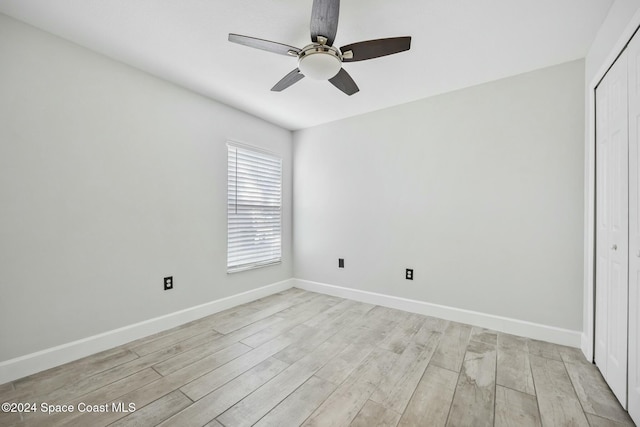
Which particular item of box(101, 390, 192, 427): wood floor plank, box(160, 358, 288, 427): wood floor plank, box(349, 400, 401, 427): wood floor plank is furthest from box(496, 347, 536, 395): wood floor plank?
box(101, 390, 192, 427): wood floor plank

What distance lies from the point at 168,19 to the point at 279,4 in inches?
30.6

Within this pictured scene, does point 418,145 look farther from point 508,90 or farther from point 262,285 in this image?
point 262,285

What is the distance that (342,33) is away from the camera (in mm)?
1878

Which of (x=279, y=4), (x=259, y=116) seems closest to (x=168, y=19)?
(x=279, y=4)

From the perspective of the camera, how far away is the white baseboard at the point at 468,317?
7.37 feet

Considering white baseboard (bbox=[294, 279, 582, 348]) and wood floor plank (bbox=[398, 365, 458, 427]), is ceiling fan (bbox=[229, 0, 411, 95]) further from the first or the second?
white baseboard (bbox=[294, 279, 582, 348])

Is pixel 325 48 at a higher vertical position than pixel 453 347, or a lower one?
higher

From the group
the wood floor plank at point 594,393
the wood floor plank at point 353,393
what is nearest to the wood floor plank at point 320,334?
the wood floor plank at point 353,393

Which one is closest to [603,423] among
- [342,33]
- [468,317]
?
[468,317]

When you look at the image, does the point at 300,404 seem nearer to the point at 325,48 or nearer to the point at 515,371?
the point at 515,371

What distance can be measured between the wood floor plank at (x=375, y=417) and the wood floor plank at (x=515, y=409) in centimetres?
54

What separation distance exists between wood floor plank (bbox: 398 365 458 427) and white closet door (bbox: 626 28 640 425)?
86 cm

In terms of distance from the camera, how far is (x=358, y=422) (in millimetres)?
1406

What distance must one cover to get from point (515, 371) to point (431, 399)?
0.77 metres
